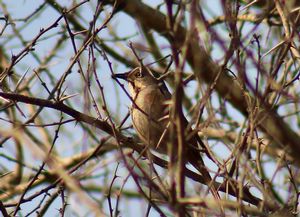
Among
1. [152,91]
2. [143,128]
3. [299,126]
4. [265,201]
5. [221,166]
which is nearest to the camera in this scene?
[265,201]

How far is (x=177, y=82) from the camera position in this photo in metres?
2.57

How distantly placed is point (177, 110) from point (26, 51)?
2.18m

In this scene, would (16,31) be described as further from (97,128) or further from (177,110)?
(177,110)

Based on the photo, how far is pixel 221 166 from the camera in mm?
3686

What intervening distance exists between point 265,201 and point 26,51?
7.33 feet

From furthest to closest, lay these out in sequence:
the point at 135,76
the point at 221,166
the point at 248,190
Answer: the point at 135,76, the point at 248,190, the point at 221,166

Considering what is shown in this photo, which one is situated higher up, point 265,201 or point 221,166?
point 221,166

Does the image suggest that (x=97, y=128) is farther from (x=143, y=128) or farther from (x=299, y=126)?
(x=299, y=126)

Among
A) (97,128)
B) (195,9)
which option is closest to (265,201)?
(195,9)

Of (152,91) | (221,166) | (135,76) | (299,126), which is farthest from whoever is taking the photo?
(299,126)

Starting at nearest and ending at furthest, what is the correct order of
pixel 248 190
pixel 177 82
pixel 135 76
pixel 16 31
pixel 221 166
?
pixel 177 82, pixel 221 166, pixel 248 190, pixel 135 76, pixel 16 31

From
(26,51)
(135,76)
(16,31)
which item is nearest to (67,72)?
(26,51)

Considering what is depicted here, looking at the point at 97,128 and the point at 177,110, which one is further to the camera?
the point at 97,128

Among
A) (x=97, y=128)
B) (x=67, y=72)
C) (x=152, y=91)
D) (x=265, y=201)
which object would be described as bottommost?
(x=265, y=201)
